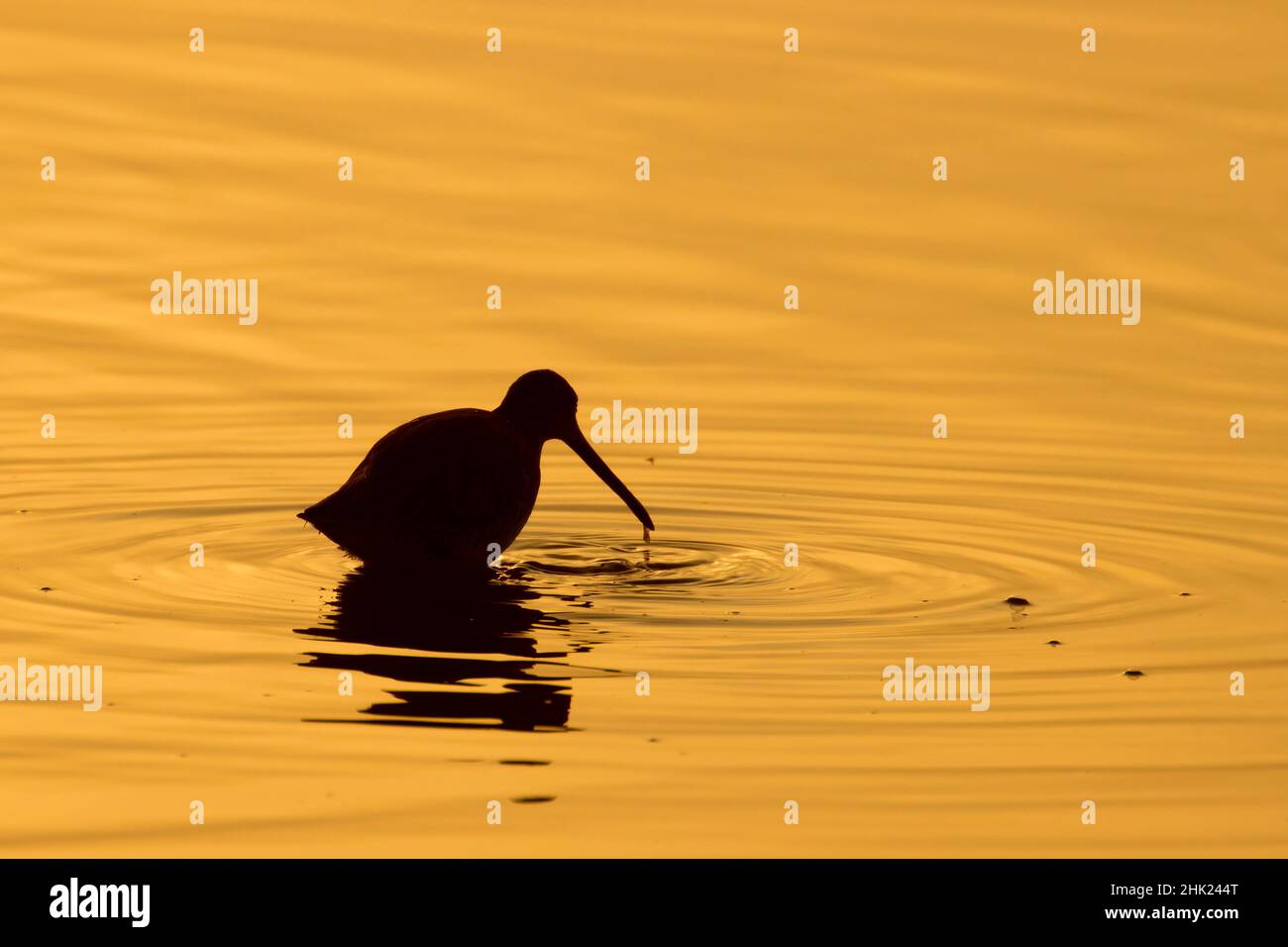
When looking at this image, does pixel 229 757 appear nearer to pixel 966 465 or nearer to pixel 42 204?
pixel 966 465

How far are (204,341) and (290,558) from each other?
17.0 ft

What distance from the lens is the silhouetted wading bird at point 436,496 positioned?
13.8 m

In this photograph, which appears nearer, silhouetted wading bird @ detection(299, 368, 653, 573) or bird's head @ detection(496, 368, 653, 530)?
silhouetted wading bird @ detection(299, 368, 653, 573)

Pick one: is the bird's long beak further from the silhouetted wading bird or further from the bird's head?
the silhouetted wading bird

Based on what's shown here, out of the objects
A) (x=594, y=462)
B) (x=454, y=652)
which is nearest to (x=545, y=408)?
(x=594, y=462)

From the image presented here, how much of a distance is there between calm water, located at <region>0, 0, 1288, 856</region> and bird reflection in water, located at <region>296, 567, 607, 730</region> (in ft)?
0.14

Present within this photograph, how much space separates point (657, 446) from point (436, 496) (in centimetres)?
349

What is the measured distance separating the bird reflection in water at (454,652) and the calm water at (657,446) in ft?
0.14

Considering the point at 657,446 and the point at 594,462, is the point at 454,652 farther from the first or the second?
the point at 657,446

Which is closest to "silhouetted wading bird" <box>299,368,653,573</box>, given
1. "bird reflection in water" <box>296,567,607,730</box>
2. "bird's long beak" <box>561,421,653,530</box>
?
"bird reflection in water" <box>296,567,607,730</box>

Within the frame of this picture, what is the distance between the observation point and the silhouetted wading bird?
13781 millimetres

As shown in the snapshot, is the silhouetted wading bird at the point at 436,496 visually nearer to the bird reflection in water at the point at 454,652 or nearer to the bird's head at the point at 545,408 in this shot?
the bird reflection in water at the point at 454,652

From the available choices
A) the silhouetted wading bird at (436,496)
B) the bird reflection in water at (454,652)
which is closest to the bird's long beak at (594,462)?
the silhouetted wading bird at (436,496)

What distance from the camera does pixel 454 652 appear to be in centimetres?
1222
